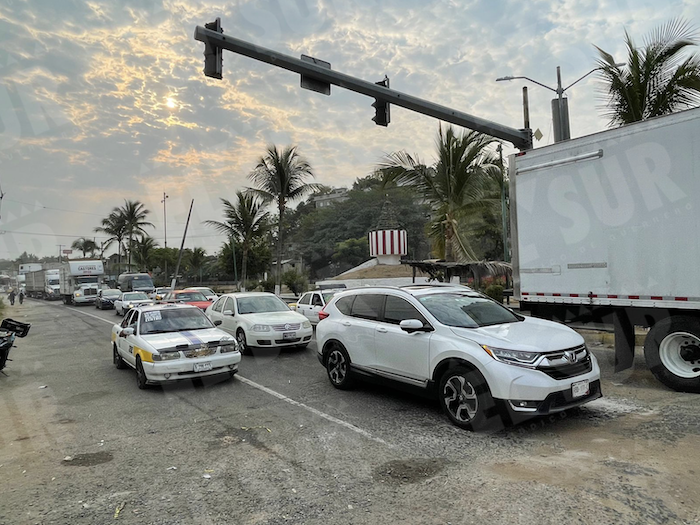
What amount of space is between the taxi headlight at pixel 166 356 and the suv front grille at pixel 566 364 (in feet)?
18.5

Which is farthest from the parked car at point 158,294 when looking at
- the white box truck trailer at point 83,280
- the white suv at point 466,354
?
the white suv at point 466,354

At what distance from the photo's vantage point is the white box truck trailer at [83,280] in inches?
1544

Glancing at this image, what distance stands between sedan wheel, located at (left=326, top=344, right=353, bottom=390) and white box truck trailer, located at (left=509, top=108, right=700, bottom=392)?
3.76 m

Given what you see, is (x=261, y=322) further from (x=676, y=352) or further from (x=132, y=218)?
(x=132, y=218)

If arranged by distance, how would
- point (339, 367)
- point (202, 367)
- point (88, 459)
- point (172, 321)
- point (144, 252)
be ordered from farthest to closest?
point (144, 252) → point (172, 321) → point (202, 367) → point (339, 367) → point (88, 459)

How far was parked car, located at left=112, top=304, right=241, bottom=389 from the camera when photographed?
320 inches

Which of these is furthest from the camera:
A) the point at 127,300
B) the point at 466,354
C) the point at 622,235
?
the point at 127,300

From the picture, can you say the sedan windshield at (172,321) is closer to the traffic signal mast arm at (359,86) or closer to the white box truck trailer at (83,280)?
the traffic signal mast arm at (359,86)

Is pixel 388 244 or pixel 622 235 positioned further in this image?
pixel 388 244

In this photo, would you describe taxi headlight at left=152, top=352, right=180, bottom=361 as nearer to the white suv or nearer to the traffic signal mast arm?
the white suv

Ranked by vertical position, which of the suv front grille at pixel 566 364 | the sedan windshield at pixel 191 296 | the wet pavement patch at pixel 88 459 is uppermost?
the sedan windshield at pixel 191 296

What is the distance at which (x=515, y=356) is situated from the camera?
550cm

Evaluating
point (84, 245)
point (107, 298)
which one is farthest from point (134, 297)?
point (84, 245)

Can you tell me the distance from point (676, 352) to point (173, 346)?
7783 mm
